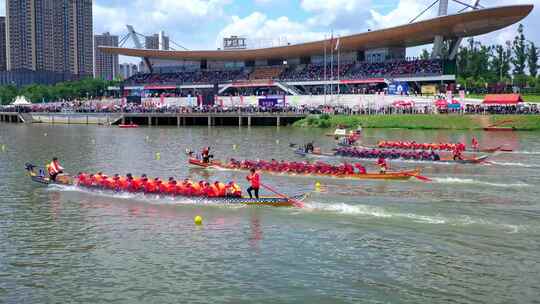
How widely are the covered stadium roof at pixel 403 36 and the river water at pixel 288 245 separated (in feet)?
165

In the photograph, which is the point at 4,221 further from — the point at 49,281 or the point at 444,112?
the point at 444,112

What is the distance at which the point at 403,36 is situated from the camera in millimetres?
90125

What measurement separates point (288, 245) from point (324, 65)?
8740 cm

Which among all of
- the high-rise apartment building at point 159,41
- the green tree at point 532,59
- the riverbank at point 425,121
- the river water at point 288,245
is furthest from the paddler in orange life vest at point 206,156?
the high-rise apartment building at point 159,41

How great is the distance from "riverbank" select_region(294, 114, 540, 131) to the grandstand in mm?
12653

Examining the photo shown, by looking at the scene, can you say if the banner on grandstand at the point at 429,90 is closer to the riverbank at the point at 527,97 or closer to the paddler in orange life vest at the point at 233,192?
the riverbank at the point at 527,97

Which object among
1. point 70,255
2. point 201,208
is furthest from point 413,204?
point 70,255

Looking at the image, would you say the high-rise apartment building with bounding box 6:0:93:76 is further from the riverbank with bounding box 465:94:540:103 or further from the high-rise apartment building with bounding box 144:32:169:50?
the riverbank with bounding box 465:94:540:103

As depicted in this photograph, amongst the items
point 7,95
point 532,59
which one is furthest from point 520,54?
point 7,95

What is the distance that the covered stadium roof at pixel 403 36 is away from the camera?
3027 inches

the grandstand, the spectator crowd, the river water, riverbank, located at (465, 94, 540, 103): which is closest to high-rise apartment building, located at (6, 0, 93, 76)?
the grandstand

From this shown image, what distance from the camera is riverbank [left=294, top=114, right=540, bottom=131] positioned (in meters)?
65.0

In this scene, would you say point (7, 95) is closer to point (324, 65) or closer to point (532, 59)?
point (324, 65)

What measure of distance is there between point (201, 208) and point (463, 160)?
760 inches
